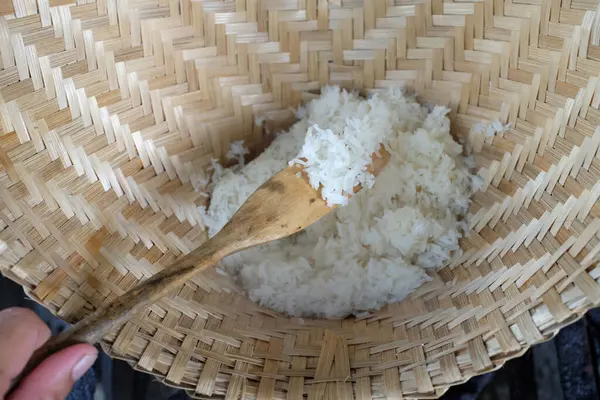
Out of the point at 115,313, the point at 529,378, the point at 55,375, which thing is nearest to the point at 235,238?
the point at 115,313

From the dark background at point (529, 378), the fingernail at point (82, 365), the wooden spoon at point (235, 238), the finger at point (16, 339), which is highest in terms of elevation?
the wooden spoon at point (235, 238)

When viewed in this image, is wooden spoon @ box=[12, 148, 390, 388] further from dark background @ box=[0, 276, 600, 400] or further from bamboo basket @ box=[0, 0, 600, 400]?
dark background @ box=[0, 276, 600, 400]

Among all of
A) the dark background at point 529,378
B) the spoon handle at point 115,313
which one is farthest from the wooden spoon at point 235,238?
the dark background at point 529,378

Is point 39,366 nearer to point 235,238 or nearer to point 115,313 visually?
point 115,313

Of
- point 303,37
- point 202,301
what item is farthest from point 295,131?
point 202,301

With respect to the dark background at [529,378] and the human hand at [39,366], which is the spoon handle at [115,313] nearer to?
the human hand at [39,366]

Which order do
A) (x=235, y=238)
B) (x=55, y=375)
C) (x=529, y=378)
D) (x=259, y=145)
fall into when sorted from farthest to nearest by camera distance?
(x=259, y=145), (x=529, y=378), (x=235, y=238), (x=55, y=375)

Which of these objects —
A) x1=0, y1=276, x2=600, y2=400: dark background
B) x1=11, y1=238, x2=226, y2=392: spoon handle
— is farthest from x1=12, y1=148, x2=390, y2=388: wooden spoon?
x1=0, y1=276, x2=600, y2=400: dark background
